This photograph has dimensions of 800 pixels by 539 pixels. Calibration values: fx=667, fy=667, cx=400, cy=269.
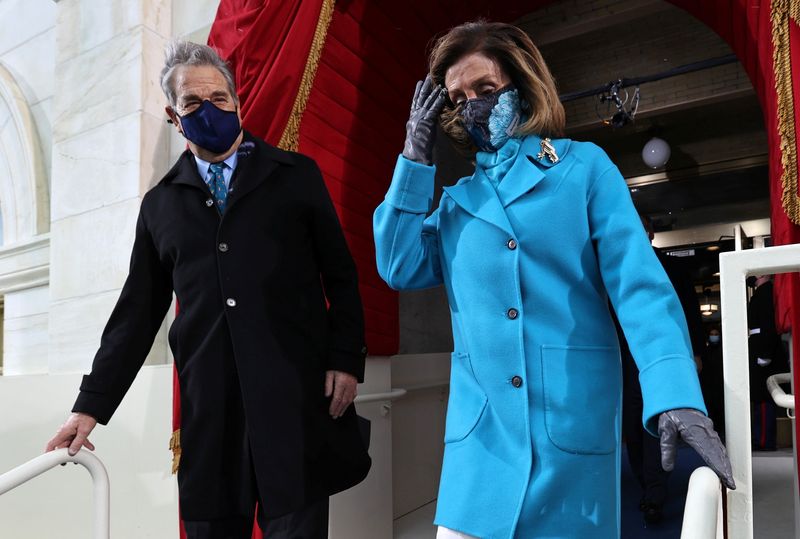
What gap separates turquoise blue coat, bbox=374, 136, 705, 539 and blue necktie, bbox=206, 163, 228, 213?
0.56 metres

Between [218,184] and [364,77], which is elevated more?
[364,77]

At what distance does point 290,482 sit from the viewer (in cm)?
147

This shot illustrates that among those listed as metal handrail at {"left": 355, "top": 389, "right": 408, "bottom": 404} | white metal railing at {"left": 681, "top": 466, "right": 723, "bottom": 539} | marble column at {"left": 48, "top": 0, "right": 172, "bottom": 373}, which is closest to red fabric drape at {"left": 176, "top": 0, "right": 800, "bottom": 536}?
metal handrail at {"left": 355, "top": 389, "right": 408, "bottom": 404}

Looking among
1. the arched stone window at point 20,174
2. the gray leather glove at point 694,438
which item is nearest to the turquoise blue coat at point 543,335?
the gray leather glove at point 694,438

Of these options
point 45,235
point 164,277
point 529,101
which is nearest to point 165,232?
point 164,277

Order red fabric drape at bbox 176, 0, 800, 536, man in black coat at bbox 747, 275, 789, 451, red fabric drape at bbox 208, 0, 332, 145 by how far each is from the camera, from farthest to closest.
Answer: man in black coat at bbox 747, 275, 789, 451 < red fabric drape at bbox 208, 0, 332, 145 < red fabric drape at bbox 176, 0, 800, 536

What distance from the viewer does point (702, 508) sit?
0.63 metres

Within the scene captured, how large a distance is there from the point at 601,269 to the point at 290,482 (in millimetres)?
818

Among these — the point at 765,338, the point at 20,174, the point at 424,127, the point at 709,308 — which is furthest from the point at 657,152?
the point at 424,127

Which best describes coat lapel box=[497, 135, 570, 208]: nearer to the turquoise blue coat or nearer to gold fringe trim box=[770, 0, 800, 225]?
the turquoise blue coat

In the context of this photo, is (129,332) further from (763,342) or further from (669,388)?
(763,342)

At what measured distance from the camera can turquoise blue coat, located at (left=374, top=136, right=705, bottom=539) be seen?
1.07 m

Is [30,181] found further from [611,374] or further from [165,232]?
[611,374]

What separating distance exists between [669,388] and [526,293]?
300 millimetres
